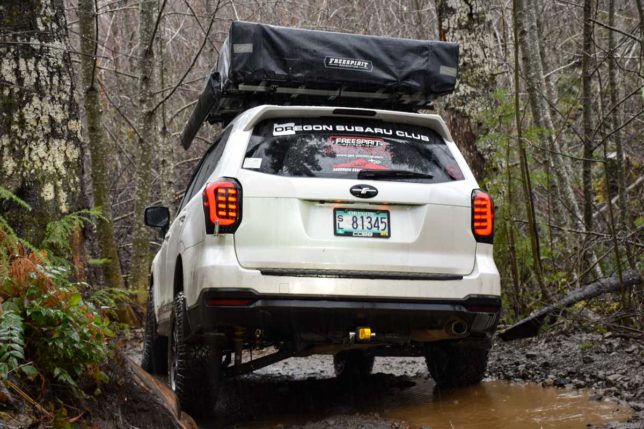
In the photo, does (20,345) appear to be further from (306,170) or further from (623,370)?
(623,370)

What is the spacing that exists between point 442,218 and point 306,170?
0.95 m

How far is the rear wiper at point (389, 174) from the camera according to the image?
5.43 metres

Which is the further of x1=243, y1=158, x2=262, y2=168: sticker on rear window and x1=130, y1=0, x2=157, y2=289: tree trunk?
x1=130, y1=0, x2=157, y2=289: tree trunk

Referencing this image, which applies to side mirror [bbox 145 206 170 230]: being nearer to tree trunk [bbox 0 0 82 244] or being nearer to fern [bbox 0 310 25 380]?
tree trunk [bbox 0 0 82 244]

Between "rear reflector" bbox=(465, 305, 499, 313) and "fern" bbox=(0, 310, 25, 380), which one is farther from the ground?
"fern" bbox=(0, 310, 25, 380)

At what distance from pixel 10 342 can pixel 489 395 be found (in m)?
3.67

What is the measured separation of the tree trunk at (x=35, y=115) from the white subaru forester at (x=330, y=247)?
1417 mm

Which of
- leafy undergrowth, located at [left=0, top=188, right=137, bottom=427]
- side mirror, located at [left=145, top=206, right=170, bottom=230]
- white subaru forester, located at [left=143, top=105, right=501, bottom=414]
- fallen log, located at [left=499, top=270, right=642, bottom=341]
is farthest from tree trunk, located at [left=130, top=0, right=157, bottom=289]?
leafy undergrowth, located at [left=0, top=188, right=137, bottom=427]

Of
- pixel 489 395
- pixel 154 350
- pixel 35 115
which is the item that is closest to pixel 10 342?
pixel 35 115

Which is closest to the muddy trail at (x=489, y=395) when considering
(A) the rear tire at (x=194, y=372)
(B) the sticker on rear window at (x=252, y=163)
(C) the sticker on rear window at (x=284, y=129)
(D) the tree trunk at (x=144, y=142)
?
(A) the rear tire at (x=194, y=372)

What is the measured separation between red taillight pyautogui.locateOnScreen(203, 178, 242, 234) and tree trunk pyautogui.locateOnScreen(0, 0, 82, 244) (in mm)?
2027

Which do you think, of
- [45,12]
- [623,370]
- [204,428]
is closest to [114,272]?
[45,12]

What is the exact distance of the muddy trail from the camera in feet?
17.5

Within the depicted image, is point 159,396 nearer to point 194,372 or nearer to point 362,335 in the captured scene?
point 194,372
